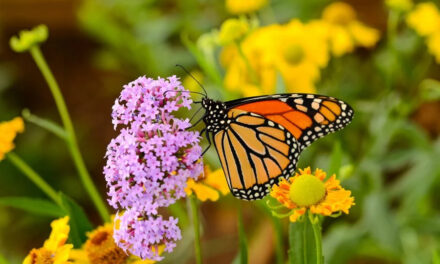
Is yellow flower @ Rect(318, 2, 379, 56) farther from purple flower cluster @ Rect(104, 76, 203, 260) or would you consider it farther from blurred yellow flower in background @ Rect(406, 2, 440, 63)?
purple flower cluster @ Rect(104, 76, 203, 260)

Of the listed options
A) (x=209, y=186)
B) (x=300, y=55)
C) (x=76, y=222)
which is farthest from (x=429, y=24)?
(x=76, y=222)

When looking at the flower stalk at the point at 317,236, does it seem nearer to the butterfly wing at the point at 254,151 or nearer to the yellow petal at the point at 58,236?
the butterfly wing at the point at 254,151

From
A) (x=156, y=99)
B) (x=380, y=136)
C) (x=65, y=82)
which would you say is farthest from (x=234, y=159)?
(x=65, y=82)

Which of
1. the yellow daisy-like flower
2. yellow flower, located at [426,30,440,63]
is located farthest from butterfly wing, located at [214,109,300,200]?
yellow flower, located at [426,30,440,63]

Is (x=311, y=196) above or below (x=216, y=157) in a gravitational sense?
below

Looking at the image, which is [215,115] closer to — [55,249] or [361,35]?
[55,249]

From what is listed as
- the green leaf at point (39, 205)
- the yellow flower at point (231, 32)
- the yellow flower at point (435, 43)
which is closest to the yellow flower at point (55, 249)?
the green leaf at point (39, 205)

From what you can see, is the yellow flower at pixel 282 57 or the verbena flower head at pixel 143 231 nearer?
the verbena flower head at pixel 143 231
